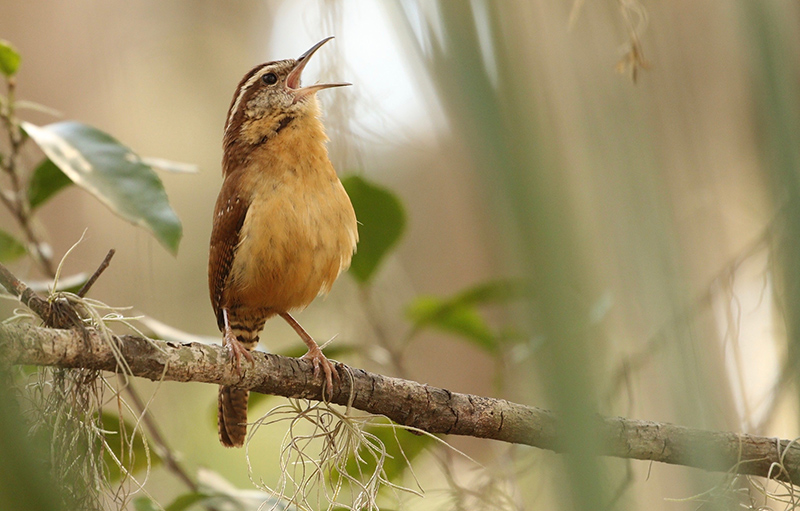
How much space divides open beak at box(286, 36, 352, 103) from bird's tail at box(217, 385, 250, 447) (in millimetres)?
1348

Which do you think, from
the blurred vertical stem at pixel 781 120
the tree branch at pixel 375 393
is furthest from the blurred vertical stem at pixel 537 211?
the tree branch at pixel 375 393

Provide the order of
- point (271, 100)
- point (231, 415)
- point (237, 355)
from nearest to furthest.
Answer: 1. point (237, 355)
2. point (231, 415)
3. point (271, 100)

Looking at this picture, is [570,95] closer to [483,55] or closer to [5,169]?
[483,55]

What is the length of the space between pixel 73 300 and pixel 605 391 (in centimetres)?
146

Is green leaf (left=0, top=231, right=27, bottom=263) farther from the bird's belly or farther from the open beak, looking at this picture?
the open beak

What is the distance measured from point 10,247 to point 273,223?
3.90 feet

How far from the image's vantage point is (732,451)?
1.87 m

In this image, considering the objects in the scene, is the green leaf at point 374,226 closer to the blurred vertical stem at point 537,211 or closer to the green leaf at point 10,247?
the green leaf at point 10,247

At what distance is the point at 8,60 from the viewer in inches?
115

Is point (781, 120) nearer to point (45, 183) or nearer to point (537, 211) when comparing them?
point (537, 211)

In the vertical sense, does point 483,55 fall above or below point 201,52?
above

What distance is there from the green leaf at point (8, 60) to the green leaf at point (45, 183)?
0.38 metres

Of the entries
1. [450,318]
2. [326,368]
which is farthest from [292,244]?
[450,318]

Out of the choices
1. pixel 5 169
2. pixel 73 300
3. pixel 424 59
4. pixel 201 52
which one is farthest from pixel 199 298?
pixel 424 59
